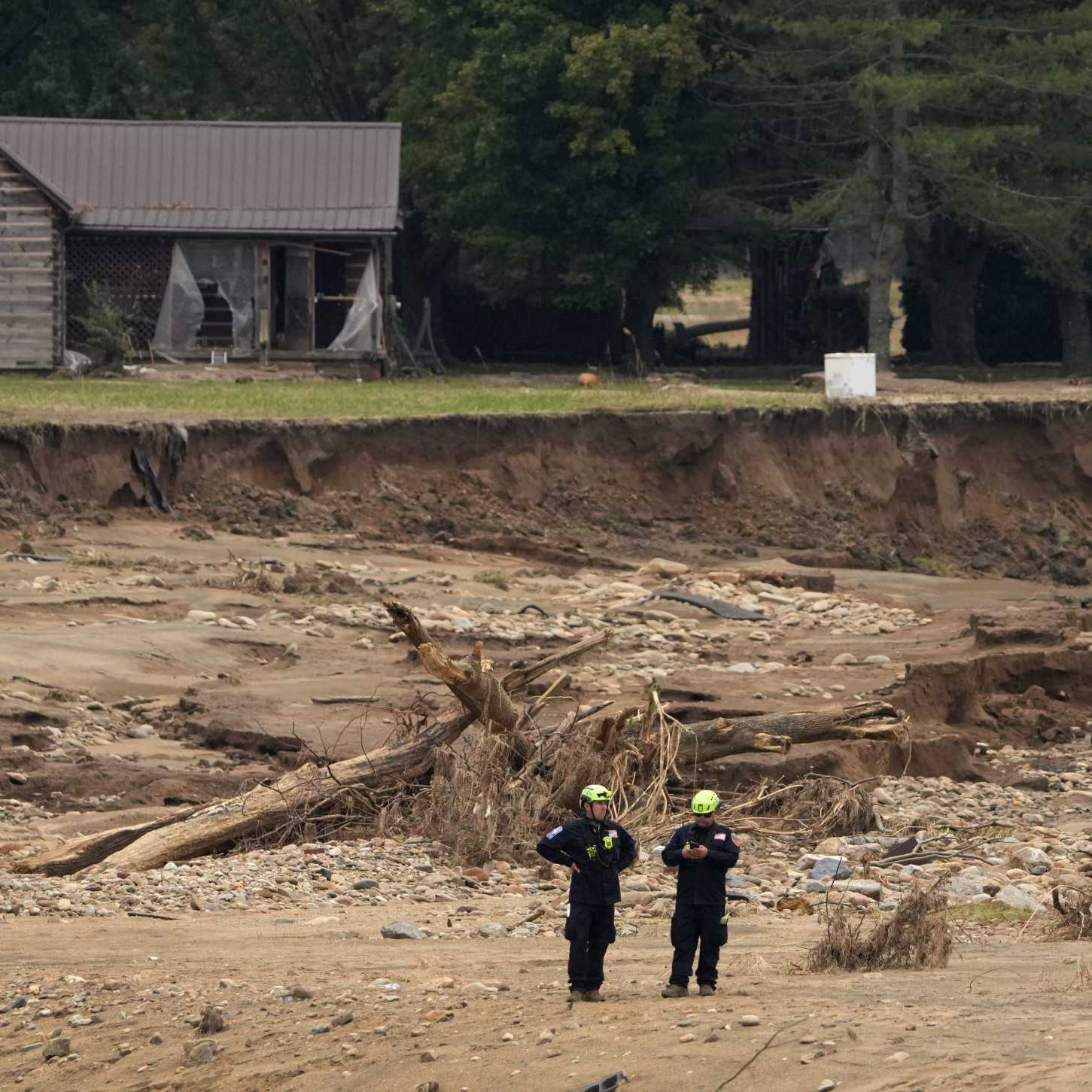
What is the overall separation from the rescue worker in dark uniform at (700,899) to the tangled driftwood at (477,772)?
3769 millimetres

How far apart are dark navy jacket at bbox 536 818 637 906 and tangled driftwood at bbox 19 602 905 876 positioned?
3.69 meters

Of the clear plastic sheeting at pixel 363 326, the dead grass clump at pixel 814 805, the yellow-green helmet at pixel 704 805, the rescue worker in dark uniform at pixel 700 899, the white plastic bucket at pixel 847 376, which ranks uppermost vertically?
the clear plastic sheeting at pixel 363 326

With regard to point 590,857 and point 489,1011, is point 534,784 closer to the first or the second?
point 590,857

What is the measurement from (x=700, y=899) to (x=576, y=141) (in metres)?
26.6

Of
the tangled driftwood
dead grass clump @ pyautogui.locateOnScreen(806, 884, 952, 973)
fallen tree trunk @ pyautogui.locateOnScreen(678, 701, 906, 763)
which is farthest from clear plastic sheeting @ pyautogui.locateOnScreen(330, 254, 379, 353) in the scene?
dead grass clump @ pyautogui.locateOnScreen(806, 884, 952, 973)

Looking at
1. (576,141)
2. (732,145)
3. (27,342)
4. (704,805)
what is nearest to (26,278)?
(27,342)

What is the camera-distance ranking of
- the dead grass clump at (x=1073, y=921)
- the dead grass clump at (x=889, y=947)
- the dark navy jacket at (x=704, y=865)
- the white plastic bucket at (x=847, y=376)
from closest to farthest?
the dark navy jacket at (x=704, y=865)
the dead grass clump at (x=889, y=947)
the dead grass clump at (x=1073, y=921)
the white plastic bucket at (x=847, y=376)

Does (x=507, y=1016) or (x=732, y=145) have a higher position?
(x=732, y=145)

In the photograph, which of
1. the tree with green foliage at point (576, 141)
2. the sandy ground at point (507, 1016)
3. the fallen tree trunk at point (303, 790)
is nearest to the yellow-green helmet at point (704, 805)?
the sandy ground at point (507, 1016)

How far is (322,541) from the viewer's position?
23.5 m

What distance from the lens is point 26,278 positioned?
32.8 metres

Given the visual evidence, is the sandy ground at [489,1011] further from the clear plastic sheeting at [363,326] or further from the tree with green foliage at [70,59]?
the tree with green foliage at [70,59]

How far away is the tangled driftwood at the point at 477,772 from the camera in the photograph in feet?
37.6

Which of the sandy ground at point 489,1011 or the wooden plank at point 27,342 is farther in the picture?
the wooden plank at point 27,342
